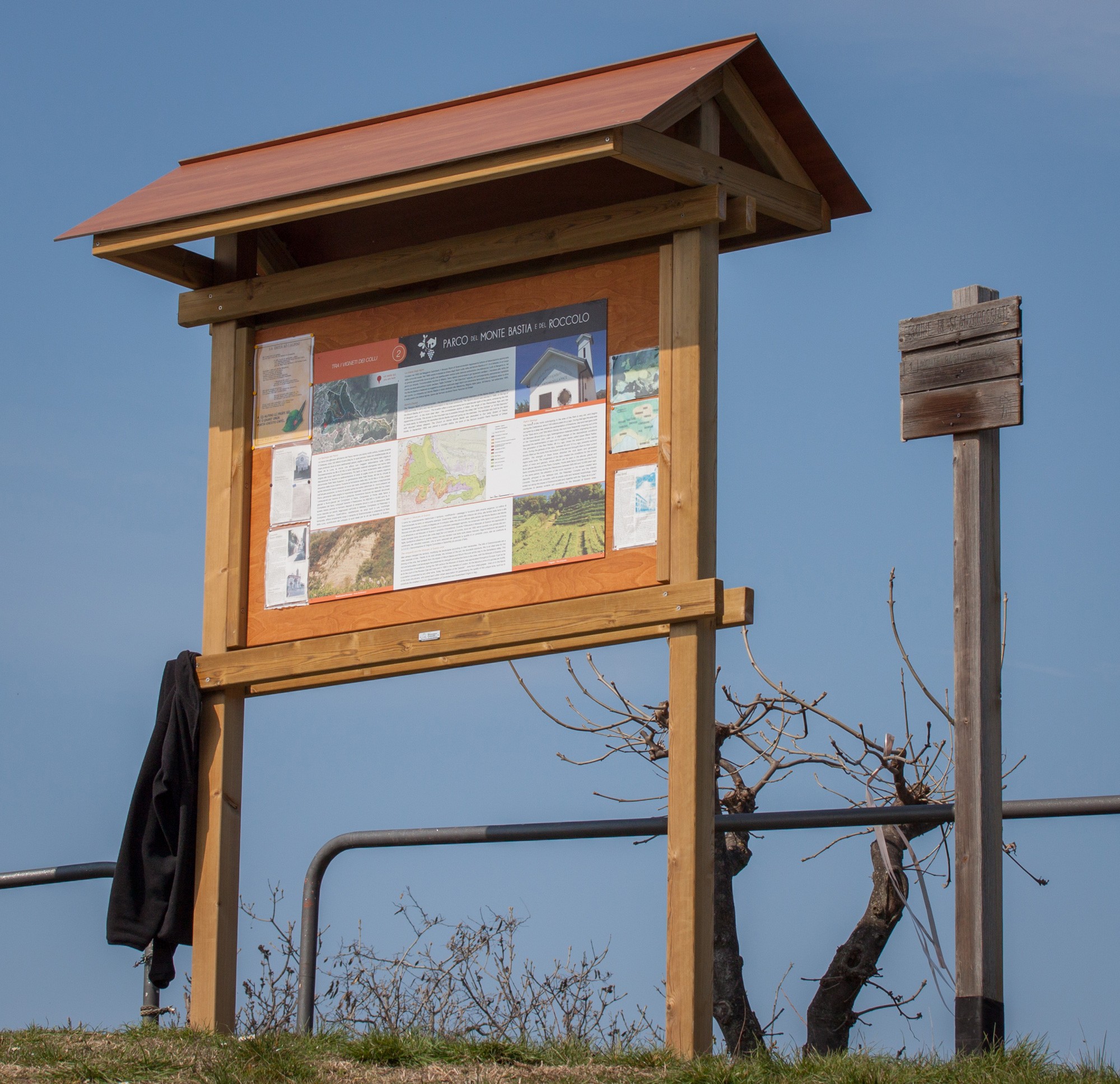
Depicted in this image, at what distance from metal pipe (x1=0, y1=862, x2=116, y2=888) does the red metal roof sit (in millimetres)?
2796

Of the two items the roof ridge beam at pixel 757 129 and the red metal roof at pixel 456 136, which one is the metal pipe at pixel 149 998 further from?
the roof ridge beam at pixel 757 129

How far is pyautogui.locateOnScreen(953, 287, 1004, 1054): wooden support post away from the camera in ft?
18.7

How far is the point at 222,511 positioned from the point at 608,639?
2035 mm

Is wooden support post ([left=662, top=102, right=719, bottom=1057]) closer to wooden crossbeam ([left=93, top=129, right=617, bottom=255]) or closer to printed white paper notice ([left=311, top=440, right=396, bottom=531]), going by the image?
wooden crossbeam ([left=93, top=129, right=617, bottom=255])

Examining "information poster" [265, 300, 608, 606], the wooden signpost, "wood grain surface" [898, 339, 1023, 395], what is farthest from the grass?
"wood grain surface" [898, 339, 1023, 395]

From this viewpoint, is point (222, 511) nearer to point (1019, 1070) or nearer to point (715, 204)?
point (715, 204)

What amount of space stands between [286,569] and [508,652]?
1.22m

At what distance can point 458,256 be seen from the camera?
710 cm

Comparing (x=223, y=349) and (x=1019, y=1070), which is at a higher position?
(x=223, y=349)

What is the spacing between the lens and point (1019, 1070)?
5.23m

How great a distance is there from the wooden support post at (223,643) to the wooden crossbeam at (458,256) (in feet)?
0.50

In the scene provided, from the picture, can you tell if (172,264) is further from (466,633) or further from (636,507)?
(636,507)

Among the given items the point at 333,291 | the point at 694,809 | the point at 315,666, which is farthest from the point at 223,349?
the point at 694,809

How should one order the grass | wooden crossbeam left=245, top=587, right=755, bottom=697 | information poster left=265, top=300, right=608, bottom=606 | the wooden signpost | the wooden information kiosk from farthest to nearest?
information poster left=265, top=300, right=608, bottom=606
the wooden information kiosk
wooden crossbeam left=245, top=587, right=755, bottom=697
the wooden signpost
the grass
